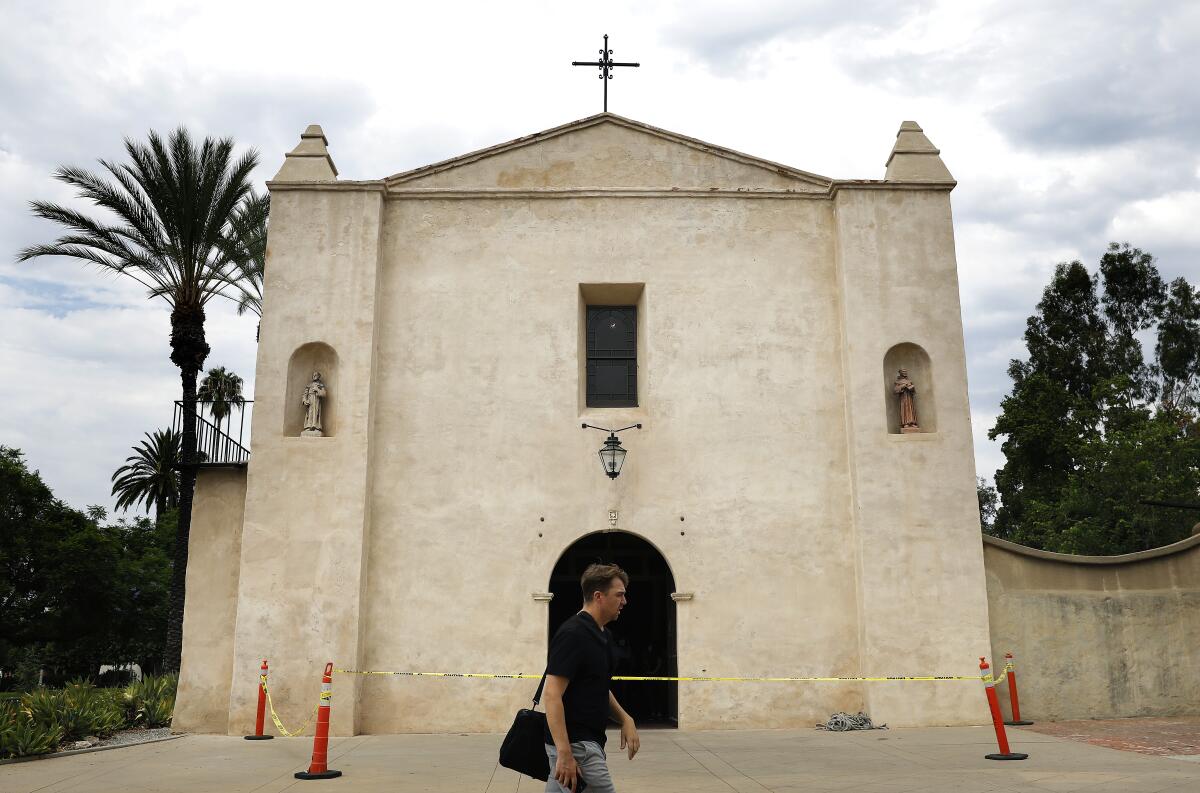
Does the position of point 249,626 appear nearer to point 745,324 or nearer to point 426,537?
point 426,537

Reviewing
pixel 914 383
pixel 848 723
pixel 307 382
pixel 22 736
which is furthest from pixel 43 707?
pixel 914 383

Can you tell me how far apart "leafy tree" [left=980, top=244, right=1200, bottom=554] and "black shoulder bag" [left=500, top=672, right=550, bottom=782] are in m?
29.7

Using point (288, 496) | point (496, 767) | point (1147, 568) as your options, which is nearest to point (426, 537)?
point (288, 496)

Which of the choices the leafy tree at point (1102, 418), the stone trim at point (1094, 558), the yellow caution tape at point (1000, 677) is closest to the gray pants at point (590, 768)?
the yellow caution tape at point (1000, 677)

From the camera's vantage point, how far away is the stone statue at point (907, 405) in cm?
1371

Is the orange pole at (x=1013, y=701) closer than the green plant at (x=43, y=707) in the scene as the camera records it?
No

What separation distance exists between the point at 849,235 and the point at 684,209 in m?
2.48

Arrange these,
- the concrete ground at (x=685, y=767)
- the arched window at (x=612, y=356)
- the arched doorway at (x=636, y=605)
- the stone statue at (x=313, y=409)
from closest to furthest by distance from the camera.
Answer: the concrete ground at (x=685, y=767), the stone statue at (x=313, y=409), the arched window at (x=612, y=356), the arched doorway at (x=636, y=605)

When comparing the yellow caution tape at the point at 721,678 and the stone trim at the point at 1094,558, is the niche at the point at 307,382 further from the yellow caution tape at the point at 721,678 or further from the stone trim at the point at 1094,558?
the stone trim at the point at 1094,558

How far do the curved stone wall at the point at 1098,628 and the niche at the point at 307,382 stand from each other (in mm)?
9460

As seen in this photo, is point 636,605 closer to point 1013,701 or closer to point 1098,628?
point 1013,701

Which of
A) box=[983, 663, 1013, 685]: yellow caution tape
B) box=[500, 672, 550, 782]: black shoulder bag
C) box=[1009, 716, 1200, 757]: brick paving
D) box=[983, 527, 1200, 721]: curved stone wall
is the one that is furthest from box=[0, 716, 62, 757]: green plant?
box=[983, 527, 1200, 721]: curved stone wall

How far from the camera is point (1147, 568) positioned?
13555 millimetres

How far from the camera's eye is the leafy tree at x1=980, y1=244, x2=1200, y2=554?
99.6 feet
